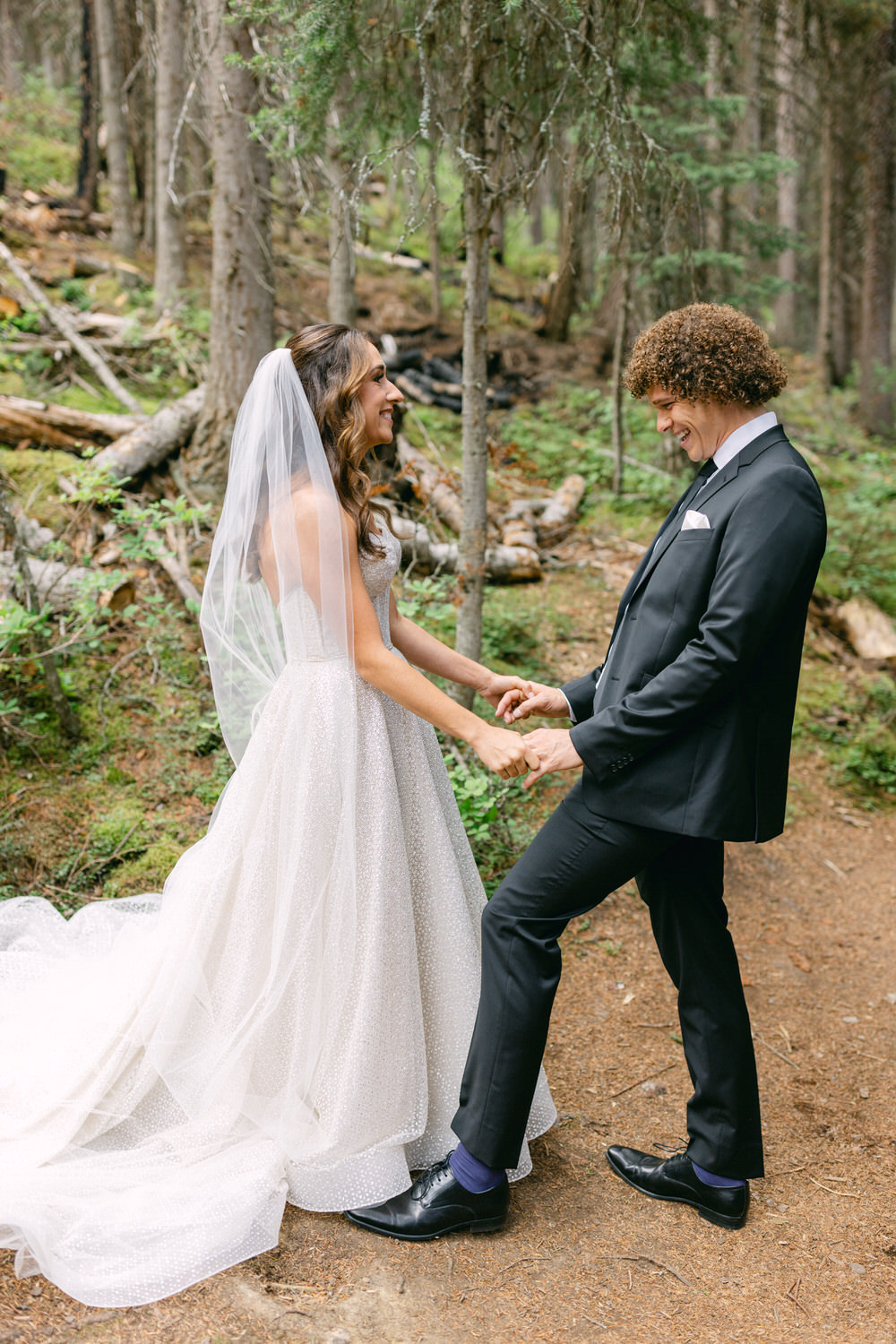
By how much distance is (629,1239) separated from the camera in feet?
8.43

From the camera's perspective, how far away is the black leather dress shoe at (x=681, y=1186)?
2637mm

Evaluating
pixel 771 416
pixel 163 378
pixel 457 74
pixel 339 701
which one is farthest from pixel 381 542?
pixel 163 378

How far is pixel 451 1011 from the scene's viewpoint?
9.11ft

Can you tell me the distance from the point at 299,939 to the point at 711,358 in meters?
2.00

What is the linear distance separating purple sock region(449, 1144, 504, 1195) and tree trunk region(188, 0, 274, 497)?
15.5 ft

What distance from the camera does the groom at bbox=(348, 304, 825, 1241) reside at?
2275 millimetres

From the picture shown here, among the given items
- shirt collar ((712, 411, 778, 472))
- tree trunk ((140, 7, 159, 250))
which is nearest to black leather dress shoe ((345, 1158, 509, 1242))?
shirt collar ((712, 411, 778, 472))

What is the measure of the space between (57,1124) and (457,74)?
4.59 m

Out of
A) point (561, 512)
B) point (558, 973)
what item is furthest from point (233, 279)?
point (558, 973)

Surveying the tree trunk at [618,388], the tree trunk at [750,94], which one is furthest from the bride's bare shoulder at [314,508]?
the tree trunk at [750,94]

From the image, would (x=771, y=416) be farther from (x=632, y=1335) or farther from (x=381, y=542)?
(x=632, y=1335)

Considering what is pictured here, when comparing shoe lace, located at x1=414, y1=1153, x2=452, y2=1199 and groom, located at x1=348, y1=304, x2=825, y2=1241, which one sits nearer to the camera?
groom, located at x1=348, y1=304, x2=825, y2=1241

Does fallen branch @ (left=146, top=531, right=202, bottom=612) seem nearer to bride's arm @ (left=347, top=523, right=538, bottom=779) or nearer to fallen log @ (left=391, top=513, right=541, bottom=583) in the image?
fallen log @ (left=391, top=513, right=541, bottom=583)

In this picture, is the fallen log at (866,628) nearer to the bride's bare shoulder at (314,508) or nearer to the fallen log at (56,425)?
the fallen log at (56,425)
